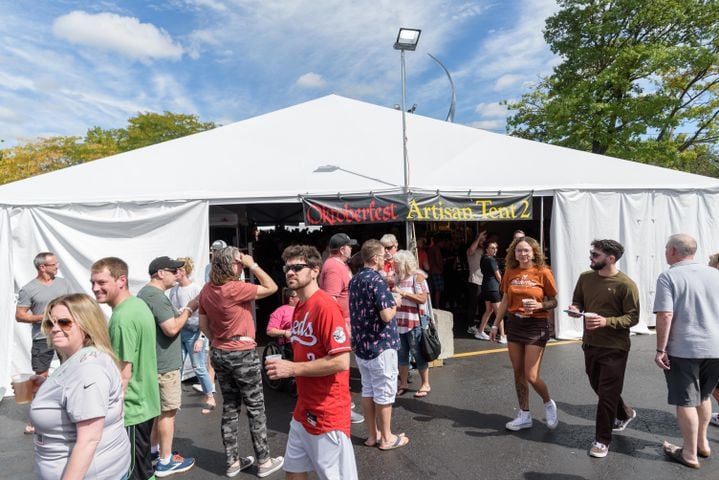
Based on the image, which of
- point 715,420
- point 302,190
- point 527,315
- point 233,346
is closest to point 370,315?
point 233,346

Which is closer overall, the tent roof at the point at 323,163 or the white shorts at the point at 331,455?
the white shorts at the point at 331,455

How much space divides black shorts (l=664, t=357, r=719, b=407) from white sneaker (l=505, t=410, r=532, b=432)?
1244mm

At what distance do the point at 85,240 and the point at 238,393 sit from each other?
4.66 metres

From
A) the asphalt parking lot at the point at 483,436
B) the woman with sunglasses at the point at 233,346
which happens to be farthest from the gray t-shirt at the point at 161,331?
the asphalt parking lot at the point at 483,436

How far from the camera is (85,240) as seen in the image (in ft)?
21.5

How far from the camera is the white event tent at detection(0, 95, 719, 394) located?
21.2ft

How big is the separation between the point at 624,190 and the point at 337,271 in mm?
6344

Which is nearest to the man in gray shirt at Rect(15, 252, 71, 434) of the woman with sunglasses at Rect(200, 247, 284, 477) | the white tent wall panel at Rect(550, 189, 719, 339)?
the woman with sunglasses at Rect(200, 247, 284, 477)

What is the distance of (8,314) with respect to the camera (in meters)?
6.19

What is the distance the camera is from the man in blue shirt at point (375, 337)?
3.53m

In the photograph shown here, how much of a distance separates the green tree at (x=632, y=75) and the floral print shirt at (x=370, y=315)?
1774 centimetres

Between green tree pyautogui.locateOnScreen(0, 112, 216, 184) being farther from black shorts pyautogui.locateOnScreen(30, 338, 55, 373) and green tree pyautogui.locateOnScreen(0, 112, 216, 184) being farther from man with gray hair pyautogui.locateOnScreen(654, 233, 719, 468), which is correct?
man with gray hair pyautogui.locateOnScreen(654, 233, 719, 468)

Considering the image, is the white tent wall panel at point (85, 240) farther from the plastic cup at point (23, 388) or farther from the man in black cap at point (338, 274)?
the plastic cup at point (23, 388)

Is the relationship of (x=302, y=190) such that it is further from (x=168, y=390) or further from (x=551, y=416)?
(x=551, y=416)
